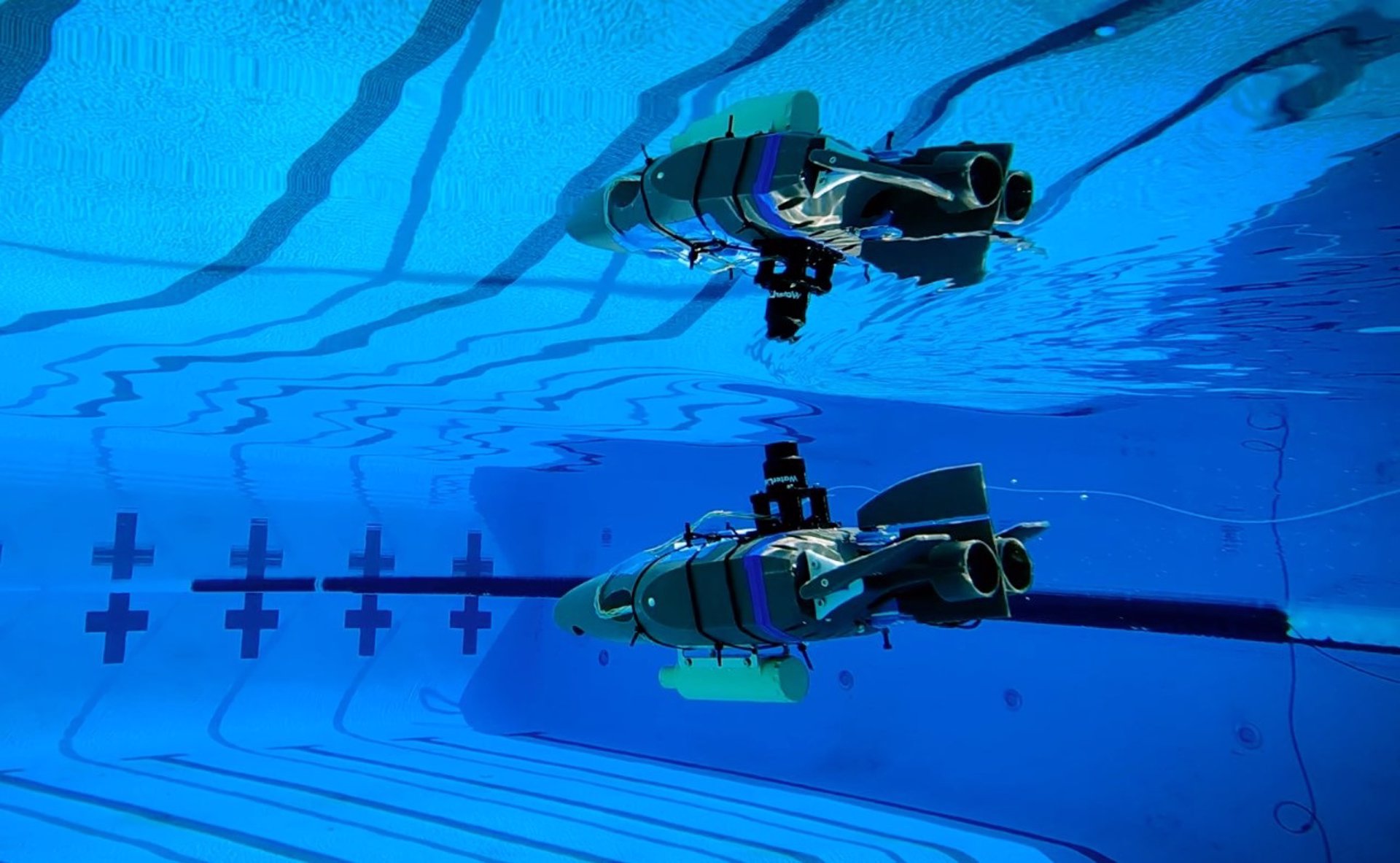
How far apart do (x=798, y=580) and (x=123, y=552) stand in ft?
30.6

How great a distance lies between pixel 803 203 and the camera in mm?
2217

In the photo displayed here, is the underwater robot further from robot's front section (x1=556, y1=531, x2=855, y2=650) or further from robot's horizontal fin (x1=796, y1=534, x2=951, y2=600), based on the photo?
robot's front section (x1=556, y1=531, x2=855, y2=650)

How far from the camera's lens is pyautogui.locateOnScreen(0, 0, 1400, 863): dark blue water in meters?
2.78

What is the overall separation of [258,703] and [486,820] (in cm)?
428

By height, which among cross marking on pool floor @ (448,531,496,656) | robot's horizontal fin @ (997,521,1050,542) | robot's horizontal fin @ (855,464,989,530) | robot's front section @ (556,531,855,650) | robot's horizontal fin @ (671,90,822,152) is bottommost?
cross marking on pool floor @ (448,531,496,656)

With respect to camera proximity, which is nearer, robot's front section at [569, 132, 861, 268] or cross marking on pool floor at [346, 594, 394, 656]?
robot's front section at [569, 132, 861, 268]

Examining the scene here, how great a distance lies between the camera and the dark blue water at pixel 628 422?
109 inches

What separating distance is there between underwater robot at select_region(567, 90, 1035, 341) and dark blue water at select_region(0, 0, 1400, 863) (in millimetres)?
463

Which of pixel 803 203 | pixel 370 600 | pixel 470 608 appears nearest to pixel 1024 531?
pixel 803 203

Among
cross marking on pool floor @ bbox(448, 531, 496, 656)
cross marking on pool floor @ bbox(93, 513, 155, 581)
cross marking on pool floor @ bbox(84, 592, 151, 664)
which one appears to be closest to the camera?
cross marking on pool floor @ bbox(84, 592, 151, 664)

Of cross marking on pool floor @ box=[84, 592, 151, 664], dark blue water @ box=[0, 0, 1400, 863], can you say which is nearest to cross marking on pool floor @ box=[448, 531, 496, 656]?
dark blue water @ box=[0, 0, 1400, 863]

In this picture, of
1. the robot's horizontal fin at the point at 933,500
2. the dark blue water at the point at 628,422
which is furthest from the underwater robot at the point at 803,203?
the robot's horizontal fin at the point at 933,500

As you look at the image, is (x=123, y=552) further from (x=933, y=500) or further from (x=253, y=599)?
(x=933, y=500)

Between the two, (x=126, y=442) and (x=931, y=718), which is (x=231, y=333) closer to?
(x=126, y=442)
